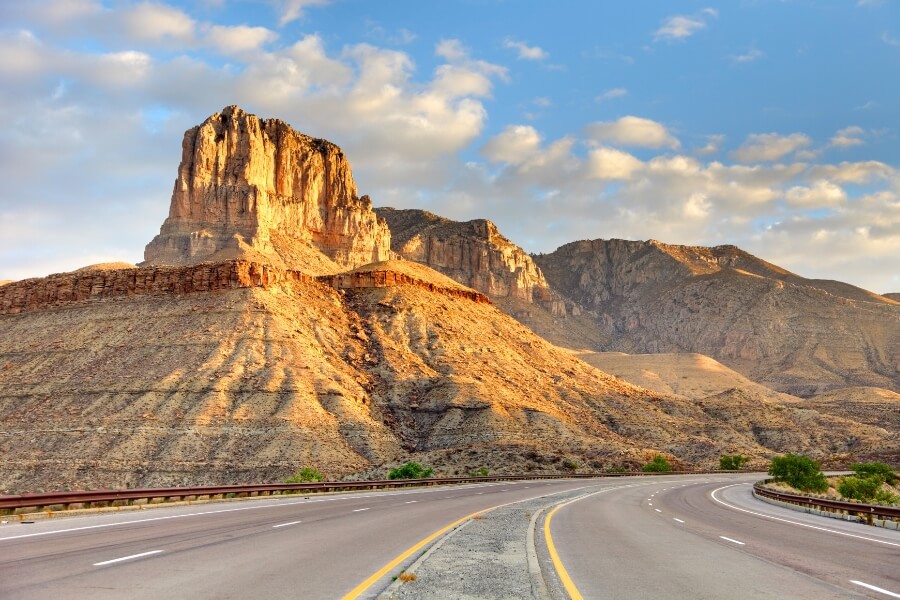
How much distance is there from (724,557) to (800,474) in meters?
50.5

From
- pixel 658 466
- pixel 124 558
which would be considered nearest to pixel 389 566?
pixel 124 558

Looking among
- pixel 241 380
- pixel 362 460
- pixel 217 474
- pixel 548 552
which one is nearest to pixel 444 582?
pixel 548 552

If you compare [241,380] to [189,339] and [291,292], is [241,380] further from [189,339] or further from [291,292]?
[291,292]

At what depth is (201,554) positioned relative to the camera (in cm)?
1415

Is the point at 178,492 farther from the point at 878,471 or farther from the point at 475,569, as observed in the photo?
the point at 878,471

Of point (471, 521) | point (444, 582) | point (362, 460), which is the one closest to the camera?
point (444, 582)

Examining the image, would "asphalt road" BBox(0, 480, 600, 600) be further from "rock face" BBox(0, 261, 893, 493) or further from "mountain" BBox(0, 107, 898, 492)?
"rock face" BBox(0, 261, 893, 493)

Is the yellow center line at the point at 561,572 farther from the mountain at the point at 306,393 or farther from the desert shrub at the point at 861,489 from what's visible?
the mountain at the point at 306,393

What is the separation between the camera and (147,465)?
6203 cm

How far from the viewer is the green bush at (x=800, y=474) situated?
55.7m

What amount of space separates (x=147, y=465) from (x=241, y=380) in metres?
15.6

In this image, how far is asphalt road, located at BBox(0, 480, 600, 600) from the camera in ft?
34.9

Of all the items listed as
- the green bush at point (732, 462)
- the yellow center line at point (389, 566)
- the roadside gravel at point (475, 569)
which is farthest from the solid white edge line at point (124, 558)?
the green bush at point (732, 462)

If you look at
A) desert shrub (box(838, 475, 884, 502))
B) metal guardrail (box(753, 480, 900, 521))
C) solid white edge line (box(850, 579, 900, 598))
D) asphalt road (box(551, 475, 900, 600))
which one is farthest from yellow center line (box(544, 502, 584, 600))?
desert shrub (box(838, 475, 884, 502))
